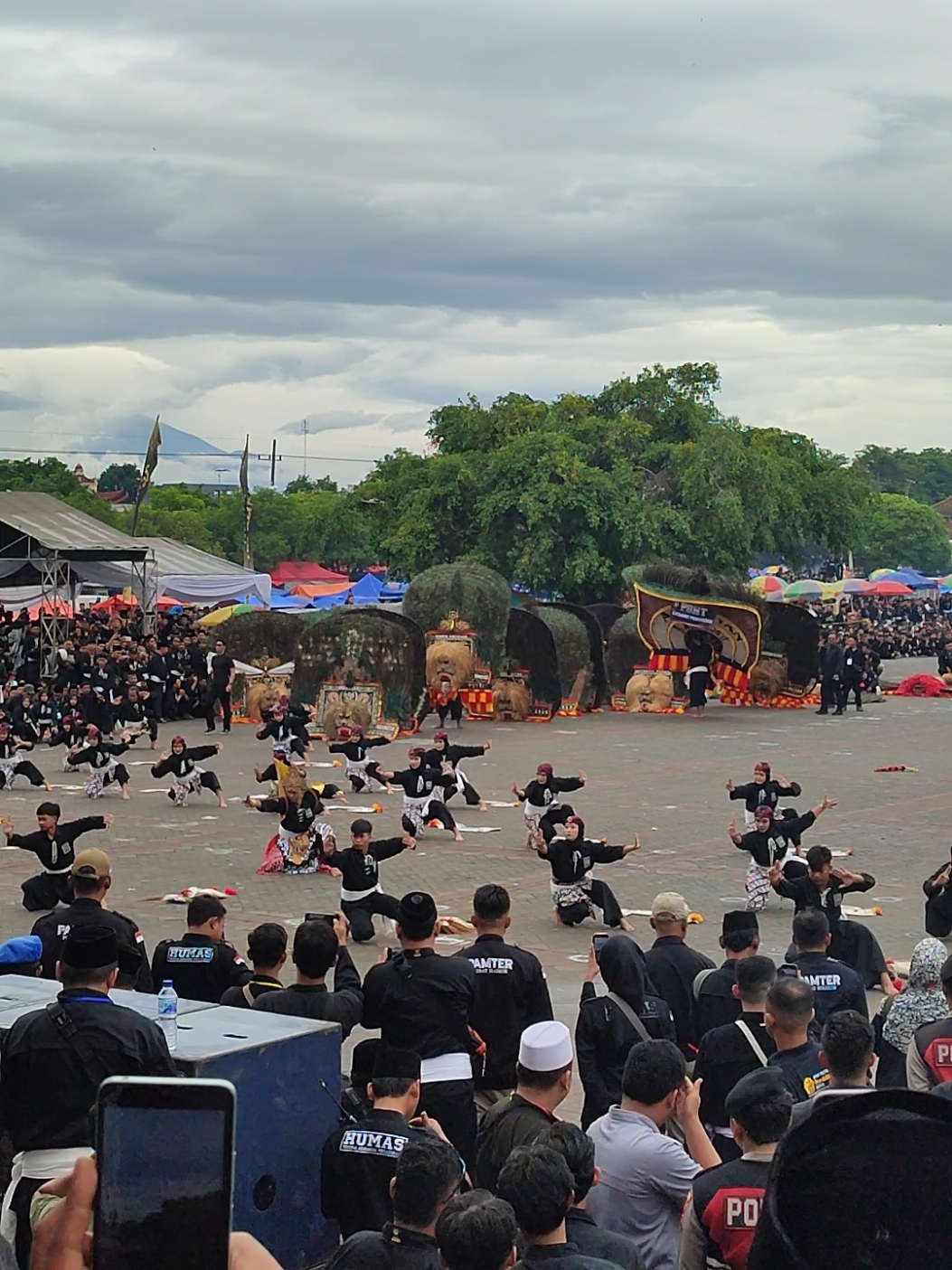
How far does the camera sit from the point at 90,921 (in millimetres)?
8422

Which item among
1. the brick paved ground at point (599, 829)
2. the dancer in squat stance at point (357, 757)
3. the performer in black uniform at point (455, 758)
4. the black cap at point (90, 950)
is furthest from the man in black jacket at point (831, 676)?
the black cap at point (90, 950)

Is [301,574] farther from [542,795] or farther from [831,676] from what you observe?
[542,795]

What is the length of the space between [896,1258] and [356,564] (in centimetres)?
8602

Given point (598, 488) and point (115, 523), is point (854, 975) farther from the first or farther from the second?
point (115, 523)

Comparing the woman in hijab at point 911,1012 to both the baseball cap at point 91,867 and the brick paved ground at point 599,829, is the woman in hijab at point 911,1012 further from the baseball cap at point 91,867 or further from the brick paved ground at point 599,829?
the brick paved ground at point 599,829

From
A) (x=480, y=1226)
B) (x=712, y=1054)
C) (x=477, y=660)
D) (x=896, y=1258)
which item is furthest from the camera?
(x=477, y=660)

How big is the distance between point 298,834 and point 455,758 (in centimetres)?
436

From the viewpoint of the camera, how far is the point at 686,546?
4456 centimetres

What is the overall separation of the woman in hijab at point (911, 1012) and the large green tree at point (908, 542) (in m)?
98.9

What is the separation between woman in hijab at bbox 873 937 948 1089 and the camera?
735cm

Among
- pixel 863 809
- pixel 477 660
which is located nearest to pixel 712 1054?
pixel 863 809

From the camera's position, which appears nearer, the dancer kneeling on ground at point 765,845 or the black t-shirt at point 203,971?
the black t-shirt at point 203,971

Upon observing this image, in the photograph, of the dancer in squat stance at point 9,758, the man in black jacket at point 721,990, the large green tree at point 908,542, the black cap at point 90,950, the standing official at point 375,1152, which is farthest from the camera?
the large green tree at point 908,542

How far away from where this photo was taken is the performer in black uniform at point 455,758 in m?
20.6
